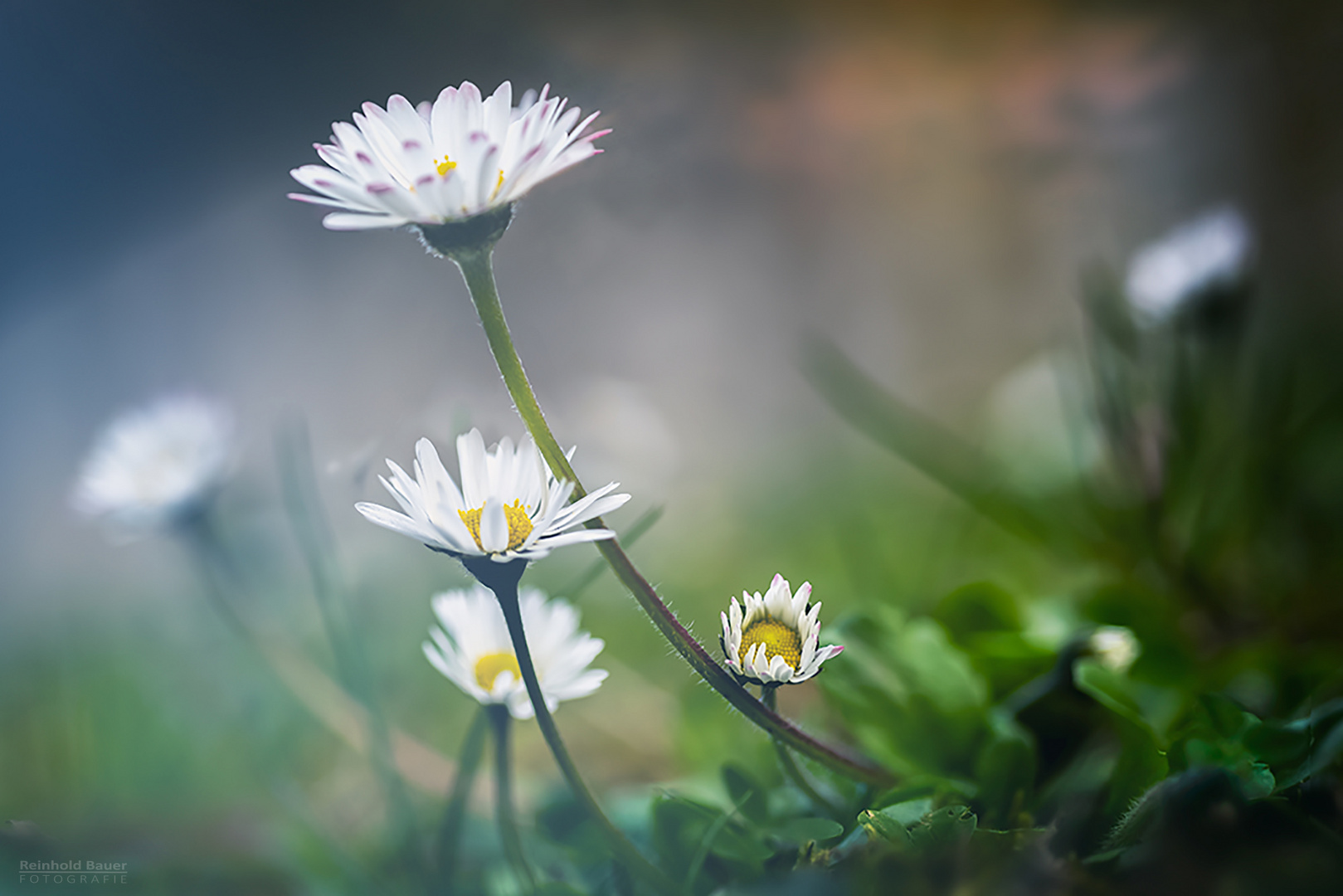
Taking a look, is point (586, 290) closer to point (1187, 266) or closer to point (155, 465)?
point (155, 465)

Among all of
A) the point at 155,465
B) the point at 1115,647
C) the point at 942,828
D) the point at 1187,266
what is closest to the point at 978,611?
the point at 1115,647

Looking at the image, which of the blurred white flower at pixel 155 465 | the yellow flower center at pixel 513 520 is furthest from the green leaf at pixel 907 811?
the blurred white flower at pixel 155 465

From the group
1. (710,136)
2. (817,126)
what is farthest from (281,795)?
(817,126)

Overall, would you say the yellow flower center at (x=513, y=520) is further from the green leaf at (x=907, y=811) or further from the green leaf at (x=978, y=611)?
the green leaf at (x=978, y=611)

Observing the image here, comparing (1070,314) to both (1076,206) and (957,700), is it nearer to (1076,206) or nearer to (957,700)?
(1076,206)

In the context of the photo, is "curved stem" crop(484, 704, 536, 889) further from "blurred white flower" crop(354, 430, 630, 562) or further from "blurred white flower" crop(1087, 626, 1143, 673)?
"blurred white flower" crop(1087, 626, 1143, 673)

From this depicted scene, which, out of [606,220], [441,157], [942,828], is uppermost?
[606,220]
